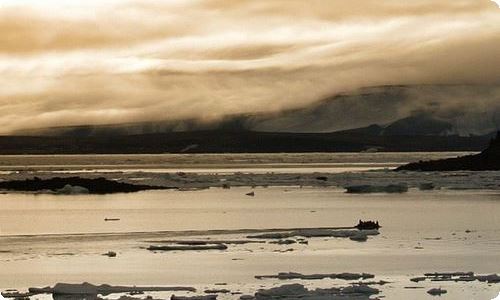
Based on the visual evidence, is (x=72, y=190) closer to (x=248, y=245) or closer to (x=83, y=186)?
(x=83, y=186)

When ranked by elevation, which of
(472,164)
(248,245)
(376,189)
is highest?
(472,164)

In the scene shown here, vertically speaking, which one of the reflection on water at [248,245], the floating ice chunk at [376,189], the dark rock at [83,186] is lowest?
the reflection on water at [248,245]

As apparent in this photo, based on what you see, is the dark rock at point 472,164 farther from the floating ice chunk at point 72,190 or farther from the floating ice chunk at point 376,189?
the floating ice chunk at point 72,190

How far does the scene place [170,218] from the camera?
78.5 feet

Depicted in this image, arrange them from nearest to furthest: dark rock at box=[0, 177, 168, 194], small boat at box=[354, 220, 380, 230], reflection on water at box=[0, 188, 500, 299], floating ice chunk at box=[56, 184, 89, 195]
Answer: reflection on water at box=[0, 188, 500, 299] → small boat at box=[354, 220, 380, 230] → floating ice chunk at box=[56, 184, 89, 195] → dark rock at box=[0, 177, 168, 194]

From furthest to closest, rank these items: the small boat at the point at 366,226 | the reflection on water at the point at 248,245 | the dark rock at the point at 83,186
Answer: the dark rock at the point at 83,186 → the small boat at the point at 366,226 → the reflection on water at the point at 248,245

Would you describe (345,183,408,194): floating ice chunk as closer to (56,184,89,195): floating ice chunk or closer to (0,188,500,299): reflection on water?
(0,188,500,299): reflection on water

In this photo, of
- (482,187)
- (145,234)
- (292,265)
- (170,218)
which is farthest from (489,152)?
(292,265)

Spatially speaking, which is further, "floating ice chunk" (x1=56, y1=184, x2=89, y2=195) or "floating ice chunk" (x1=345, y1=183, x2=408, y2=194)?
"floating ice chunk" (x1=56, y1=184, x2=89, y2=195)

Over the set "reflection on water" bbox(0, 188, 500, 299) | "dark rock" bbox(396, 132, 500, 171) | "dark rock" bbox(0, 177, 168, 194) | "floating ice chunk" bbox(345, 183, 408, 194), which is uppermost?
A: "dark rock" bbox(396, 132, 500, 171)

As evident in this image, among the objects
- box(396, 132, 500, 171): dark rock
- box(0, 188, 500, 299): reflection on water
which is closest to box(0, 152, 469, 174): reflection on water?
box(396, 132, 500, 171): dark rock

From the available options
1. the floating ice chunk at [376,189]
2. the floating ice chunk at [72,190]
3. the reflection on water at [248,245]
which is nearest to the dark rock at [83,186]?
the floating ice chunk at [72,190]

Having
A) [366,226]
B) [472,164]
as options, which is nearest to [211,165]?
[472,164]

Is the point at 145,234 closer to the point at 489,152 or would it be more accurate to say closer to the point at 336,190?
the point at 336,190
